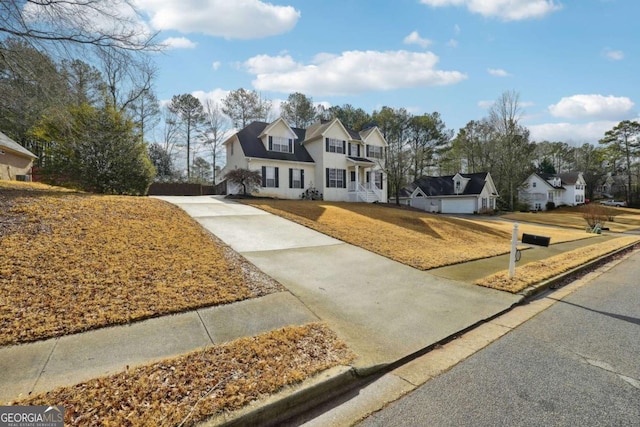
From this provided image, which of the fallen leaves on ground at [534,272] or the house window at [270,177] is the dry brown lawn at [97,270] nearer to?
the fallen leaves on ground at [534,272]

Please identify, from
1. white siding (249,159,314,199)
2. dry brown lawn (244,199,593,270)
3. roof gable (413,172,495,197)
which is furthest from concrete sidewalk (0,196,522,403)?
roof gable (413,172,495,197)

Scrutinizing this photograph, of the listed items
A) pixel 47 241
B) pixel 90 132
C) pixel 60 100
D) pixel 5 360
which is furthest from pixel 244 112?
pixel 5 360

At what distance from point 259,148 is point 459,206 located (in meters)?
26.0

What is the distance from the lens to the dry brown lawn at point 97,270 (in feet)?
12.1

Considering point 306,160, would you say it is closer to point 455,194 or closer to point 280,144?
point 280,144

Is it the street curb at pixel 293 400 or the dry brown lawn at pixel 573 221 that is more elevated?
the street curb at pixel 293 400

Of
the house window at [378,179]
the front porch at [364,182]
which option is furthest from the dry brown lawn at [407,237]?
the house window at [378,179]

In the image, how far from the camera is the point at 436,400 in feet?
8.92

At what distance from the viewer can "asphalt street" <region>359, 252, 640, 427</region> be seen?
2484 mm

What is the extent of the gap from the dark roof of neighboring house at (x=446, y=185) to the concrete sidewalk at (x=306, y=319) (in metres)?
32.4

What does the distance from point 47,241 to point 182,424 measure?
5.23 meters

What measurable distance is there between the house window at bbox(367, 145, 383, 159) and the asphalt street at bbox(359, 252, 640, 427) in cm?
2361

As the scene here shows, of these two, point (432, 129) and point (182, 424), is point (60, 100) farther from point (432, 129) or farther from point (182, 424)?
point (432, 129)

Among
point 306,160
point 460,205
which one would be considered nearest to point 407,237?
point 306,160
